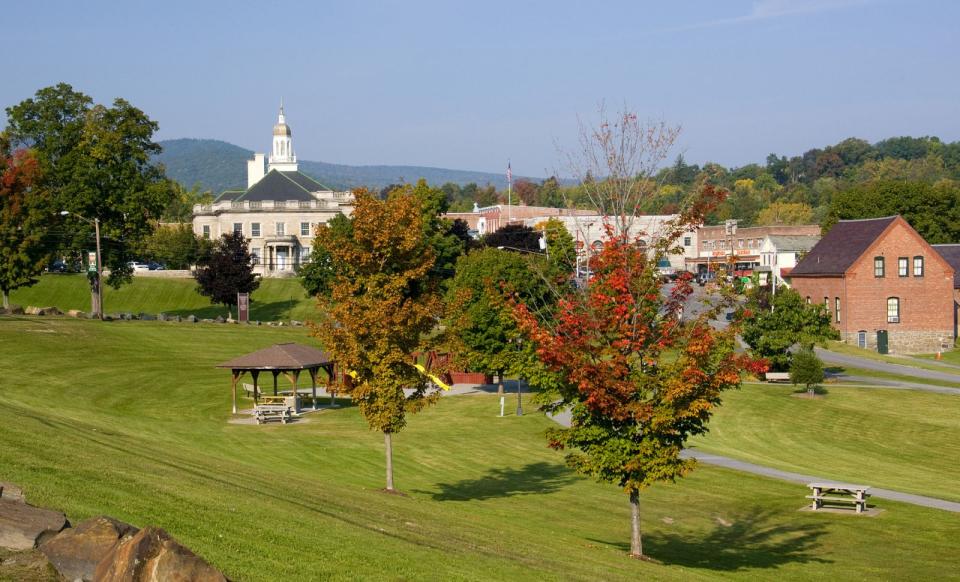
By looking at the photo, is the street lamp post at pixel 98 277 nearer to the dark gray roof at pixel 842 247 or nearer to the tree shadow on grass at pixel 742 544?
the tree shadow on grass at pixel 742 544

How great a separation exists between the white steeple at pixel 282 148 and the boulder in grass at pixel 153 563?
172 metres

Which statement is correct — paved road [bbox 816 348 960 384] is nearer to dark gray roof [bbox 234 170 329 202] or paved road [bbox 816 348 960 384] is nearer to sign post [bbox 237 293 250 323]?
sign post [bbox 237 293 250 323]

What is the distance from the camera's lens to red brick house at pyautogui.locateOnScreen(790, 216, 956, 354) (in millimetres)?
80375

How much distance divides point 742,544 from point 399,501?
27.8 feet

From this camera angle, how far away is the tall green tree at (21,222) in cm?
7156

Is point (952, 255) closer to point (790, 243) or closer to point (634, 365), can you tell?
point (790, 243)

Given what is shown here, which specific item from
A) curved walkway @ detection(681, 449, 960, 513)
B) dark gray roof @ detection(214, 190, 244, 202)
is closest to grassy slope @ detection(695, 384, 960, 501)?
curved walkway @ detection(681, 449, 960, 513)

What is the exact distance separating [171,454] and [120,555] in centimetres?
1595

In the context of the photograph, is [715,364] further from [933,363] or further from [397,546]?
[933,363]

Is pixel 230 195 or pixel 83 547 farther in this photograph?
pixel 230 195

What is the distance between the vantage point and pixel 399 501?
2522cm

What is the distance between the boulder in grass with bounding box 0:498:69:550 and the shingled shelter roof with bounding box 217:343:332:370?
30.6 meters

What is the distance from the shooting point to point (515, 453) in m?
37.7

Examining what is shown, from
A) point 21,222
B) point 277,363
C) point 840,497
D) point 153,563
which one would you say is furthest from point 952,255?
point 153,563
